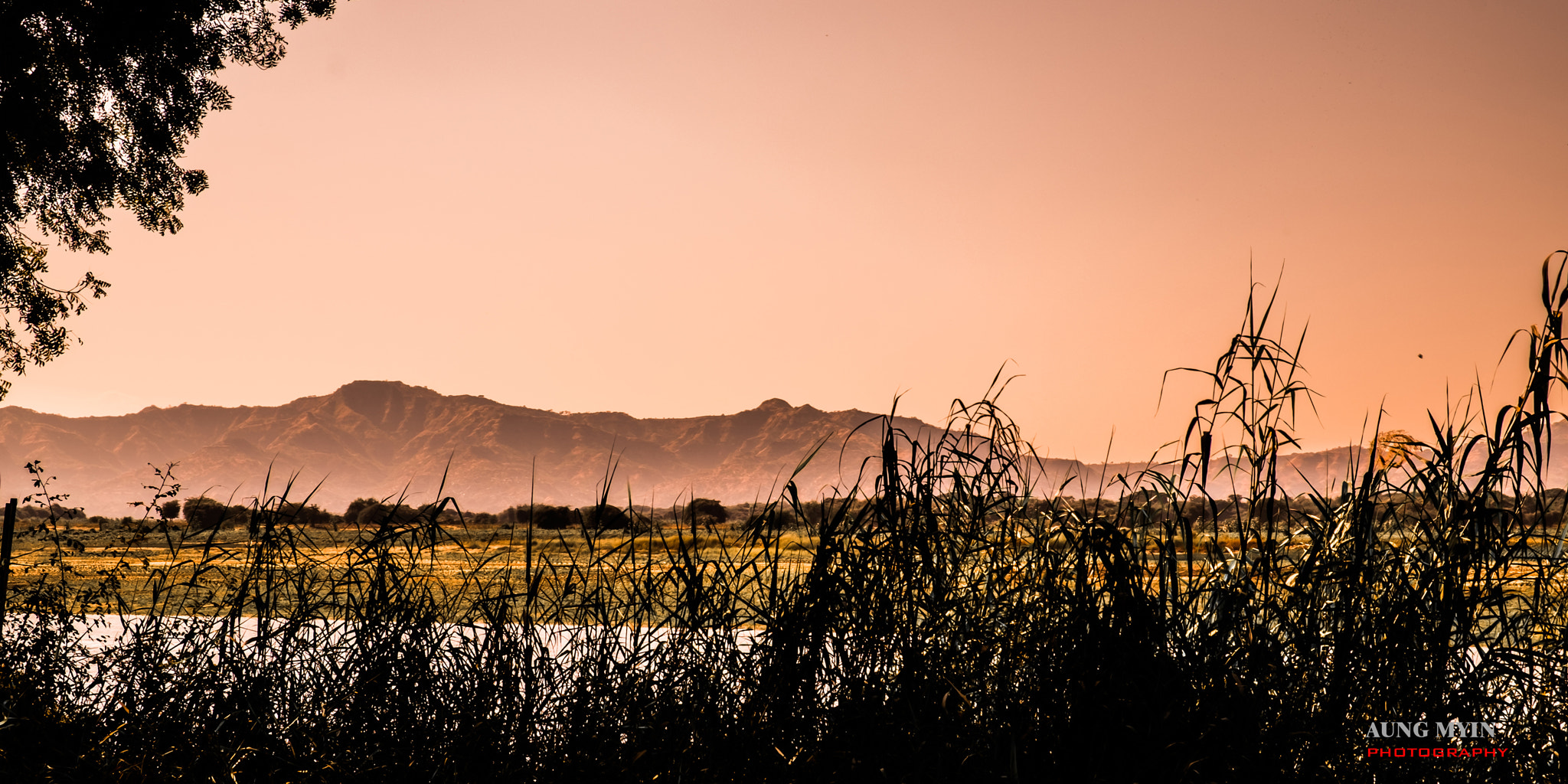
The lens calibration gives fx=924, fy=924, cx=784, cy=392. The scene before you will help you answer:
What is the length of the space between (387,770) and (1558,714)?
3945 millimetres

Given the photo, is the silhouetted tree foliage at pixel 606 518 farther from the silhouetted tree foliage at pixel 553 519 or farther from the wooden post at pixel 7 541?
the wooden post at pixel 7 541

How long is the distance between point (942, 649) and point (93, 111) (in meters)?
10.6

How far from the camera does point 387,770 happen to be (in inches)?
126

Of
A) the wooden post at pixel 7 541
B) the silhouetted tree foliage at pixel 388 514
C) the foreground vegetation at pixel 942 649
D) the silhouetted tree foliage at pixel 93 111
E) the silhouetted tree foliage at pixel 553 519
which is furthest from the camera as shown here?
the silhouetted tree foliage at pixel 93 111

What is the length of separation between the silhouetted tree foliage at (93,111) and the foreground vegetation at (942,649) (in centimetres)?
733

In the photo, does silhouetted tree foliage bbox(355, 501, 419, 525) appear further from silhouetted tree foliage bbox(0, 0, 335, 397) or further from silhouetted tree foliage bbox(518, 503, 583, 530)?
silhouetted tree foliage bbox(0, 0, 335, 397)

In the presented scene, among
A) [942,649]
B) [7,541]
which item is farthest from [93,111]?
[942,649]

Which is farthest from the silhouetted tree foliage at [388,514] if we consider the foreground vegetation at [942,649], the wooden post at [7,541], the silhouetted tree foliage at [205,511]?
the wooden post at [7,541]

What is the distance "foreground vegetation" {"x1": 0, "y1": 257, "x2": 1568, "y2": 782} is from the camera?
3.02 m

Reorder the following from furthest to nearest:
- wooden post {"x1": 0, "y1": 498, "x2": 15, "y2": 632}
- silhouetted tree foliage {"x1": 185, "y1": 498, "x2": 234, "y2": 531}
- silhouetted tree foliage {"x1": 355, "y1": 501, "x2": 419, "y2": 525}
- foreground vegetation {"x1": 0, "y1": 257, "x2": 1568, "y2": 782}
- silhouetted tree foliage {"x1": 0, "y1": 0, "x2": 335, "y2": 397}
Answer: silhouetted tree foliage {"x1": 0, "y1": 0, "x2": 335, "y2": 397} → wooden post {"x1": 0, "y1": 498, "x2": 15, "y2": 632} → silhouetted tree foliage {"x1": 355, "y1": 501, "x2": 419, "y2": 525} → silhouetted tree foliage {"x1": 185, "y1": 498, "x2": 234, "y2": 531} → foreground vegetation {"x1": 0, "y1": 257, "x2": 1568, "y2": 782}

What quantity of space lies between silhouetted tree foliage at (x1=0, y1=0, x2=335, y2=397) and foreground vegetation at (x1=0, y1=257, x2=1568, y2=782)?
7335 mm

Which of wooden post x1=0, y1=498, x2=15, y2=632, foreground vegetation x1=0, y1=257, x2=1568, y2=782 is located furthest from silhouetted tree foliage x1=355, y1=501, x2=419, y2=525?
wooden post x1=0, y1=498, x2=15, y2=632

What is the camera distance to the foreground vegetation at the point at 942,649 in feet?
9.89

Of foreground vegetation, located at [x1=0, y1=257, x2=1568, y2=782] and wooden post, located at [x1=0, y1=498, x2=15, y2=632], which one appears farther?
wooden post, located at [x1=0, y1=498, x2=15, y2=632]
